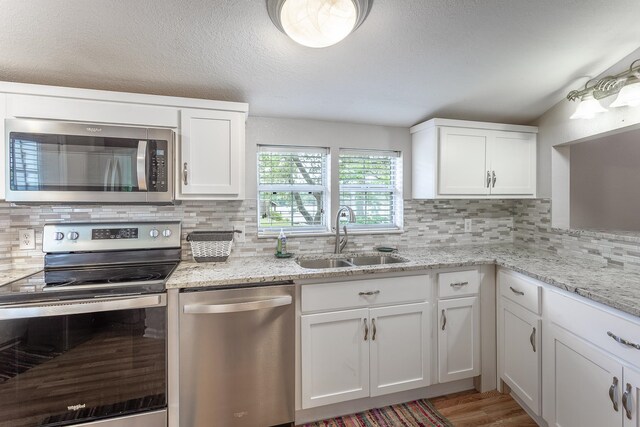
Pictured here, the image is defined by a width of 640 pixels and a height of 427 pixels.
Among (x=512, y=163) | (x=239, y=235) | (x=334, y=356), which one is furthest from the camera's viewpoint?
Answer: (x=512, y=163)

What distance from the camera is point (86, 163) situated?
5.29ft

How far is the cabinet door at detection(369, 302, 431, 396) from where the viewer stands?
1.83m

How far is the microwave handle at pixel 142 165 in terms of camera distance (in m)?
1.65

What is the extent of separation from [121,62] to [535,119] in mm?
3086

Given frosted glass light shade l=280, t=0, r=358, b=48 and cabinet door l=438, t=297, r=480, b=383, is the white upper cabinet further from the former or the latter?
frosted glass light shade l=280, t=0, r=358, b=48

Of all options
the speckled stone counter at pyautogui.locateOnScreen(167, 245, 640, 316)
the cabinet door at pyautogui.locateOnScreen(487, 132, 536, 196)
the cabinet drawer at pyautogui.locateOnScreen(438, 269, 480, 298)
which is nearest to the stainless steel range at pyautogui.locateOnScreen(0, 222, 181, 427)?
the speckled stone counter at pyautogui.locateOnScreen(167, 245, 640, 316)

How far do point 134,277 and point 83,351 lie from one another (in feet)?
1.28

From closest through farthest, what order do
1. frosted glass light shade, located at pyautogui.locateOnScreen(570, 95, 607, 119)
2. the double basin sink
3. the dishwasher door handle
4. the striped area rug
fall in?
the dishwasher door handle < the striped area rug < frosted glass light shade, located at pyautogui.locateOnScreen(570, 95, 607, 119) < the double basin sink

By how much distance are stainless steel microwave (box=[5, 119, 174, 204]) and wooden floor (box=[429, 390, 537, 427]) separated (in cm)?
220

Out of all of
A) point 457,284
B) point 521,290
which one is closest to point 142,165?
point 457,284

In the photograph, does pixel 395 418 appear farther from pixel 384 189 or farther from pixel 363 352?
pixel 384 189

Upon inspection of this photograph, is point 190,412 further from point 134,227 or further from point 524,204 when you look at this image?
point 524,204

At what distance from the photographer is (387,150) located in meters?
2.56

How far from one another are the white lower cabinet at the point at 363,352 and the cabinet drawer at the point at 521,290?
1.83ft
